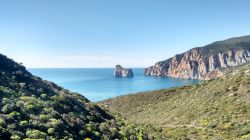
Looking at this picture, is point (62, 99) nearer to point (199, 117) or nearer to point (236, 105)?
point (199, 117)

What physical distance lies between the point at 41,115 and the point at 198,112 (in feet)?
113

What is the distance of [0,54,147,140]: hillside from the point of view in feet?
65.0

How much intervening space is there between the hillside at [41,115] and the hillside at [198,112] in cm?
905

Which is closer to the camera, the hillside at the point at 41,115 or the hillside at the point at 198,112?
the hillside at the point at 41,115

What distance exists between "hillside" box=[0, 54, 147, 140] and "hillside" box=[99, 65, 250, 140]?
9.05m

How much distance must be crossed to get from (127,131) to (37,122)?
9.09 metres

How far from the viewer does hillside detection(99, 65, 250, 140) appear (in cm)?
3909

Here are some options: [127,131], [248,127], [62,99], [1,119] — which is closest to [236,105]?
[248,127]

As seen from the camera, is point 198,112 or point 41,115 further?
point 198,112

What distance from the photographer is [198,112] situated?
52312mm

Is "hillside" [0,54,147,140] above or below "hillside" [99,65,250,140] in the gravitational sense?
above

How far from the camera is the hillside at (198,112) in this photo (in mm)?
39094

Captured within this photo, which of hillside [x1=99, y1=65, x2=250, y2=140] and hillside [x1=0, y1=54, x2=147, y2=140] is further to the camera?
hillside [x1=99, y1=65, x2=250, y2=140]

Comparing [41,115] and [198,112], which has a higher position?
[41,115]
